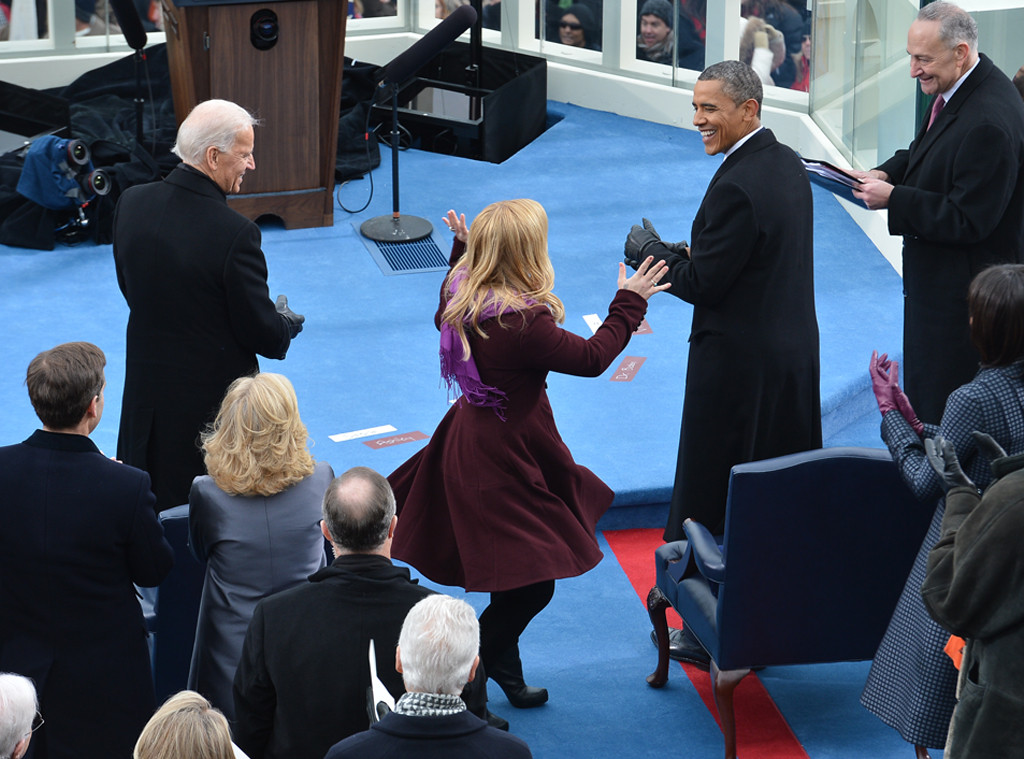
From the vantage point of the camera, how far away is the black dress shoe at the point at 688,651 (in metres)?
4.19

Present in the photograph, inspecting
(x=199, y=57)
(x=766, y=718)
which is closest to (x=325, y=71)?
(x=199, y=57)

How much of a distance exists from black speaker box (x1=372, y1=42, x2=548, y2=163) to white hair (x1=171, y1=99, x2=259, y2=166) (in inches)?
175

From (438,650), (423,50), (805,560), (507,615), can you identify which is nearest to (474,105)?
(423,50)

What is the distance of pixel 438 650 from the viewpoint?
2.30 meters

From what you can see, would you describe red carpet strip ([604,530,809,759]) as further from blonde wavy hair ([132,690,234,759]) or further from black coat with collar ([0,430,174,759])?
blonde wavy hair ([132,690,234,759])

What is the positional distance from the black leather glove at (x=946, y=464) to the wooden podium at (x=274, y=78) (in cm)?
473

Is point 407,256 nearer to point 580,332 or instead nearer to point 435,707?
point 580,332

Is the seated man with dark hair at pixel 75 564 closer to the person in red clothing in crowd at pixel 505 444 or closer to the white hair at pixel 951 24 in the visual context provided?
the person in red clothing in crowd at pixel 505 444

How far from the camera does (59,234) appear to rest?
7.27 meters


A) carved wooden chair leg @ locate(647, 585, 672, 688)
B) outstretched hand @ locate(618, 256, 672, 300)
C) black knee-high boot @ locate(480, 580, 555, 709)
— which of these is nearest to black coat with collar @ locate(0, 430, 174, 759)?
black knee-high boot @ locate(480, 580, 555, 709)

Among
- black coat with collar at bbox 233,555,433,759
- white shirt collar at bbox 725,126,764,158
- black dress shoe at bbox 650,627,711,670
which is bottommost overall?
black dress shoe at bbox 650,627,711,670

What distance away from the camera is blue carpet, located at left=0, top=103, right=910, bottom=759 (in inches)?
158

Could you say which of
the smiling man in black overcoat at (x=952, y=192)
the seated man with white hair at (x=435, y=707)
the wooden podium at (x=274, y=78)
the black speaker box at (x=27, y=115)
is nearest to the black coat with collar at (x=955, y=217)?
the smiling man in black overcoat at (x=952, y=192)

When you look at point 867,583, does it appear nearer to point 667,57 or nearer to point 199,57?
point 199,57
